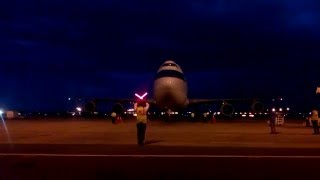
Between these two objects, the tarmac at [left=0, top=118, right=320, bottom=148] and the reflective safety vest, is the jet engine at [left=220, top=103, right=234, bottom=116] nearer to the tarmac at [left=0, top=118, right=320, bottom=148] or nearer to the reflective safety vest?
the tarmac at [left=0, top=118, right=320, bottom=148]

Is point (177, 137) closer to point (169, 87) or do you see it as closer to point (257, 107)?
point (169, 87)

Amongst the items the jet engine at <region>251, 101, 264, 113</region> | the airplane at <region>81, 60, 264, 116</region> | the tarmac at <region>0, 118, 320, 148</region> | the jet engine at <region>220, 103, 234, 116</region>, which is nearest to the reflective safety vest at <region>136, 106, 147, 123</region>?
the tarmac at <region>0, 118, 320, 148</region>

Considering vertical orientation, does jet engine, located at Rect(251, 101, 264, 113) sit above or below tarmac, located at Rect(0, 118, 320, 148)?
above

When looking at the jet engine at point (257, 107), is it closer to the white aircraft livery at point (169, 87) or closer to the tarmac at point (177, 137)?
the white aircraft livery at point (169, 87)

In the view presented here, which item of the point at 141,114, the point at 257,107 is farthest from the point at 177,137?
the point at 257,107

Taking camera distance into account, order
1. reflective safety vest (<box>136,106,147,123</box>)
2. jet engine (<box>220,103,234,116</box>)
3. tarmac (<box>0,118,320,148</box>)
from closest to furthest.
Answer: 1. reflective safety vest (<box>136,106,147,123</box>)
2. tarmac (<box>0,118,320,148</box>)
3. jet engine (<box>220,103,234,116</box>)

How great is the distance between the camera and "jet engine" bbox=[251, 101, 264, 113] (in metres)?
58.4

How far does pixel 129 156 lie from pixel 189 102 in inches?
1657

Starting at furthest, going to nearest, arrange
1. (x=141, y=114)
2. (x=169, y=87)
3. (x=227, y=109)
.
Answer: (x=227, y=109)
(x=169, y=87)
(x=141, y=114)

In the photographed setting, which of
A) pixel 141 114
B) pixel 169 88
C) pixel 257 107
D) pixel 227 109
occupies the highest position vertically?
pixel 169 88

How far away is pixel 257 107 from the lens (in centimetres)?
5844
